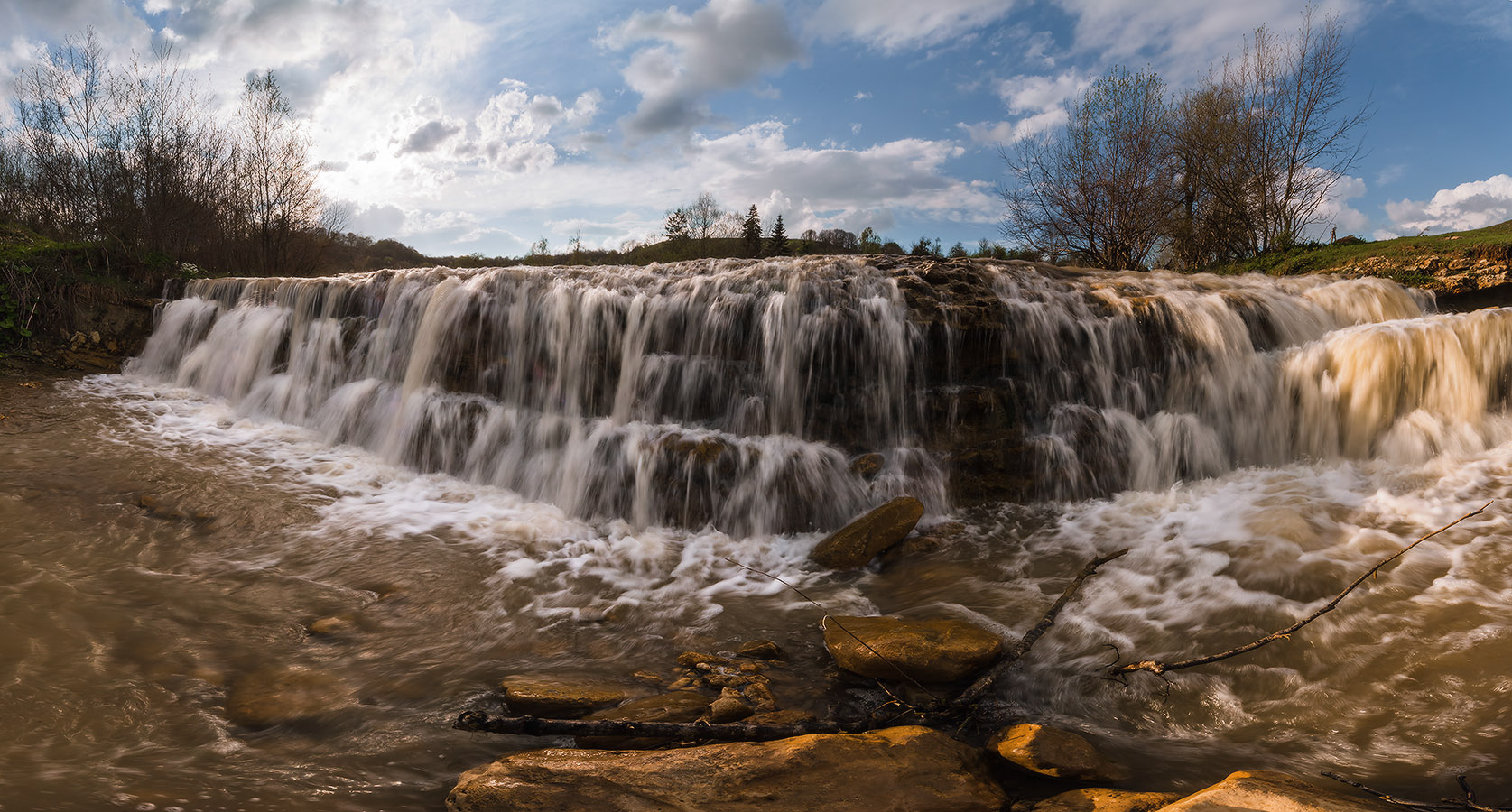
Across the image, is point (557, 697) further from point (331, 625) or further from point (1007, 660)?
point (1007, 660)

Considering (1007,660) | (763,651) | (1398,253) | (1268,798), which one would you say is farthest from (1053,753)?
(1398,253)

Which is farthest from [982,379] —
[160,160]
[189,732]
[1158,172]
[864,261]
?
[160,160]

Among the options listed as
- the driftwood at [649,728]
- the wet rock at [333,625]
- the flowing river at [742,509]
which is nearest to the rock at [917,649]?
the flowing river at [742,509]

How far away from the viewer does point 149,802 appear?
97.7 inches

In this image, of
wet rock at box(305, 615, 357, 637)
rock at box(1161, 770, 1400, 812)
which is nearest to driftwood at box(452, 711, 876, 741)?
rock at box(1161, 770, 1400, 812)

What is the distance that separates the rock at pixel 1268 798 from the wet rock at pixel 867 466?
15.1ft

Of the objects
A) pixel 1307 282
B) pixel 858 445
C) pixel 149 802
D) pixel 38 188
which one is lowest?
pixel 149 802

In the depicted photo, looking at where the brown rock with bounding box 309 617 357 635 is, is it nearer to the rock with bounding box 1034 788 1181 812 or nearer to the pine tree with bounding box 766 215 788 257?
the rock with bounding box 1034 788 1181 812

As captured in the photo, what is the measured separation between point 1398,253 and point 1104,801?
13.3m

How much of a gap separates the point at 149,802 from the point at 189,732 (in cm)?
76

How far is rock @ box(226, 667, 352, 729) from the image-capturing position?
333 centimetres

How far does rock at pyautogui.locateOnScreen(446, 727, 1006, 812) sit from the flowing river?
1.43ft

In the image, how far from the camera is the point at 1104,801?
2.60 m

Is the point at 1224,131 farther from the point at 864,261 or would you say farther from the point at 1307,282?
the point at 864,261
